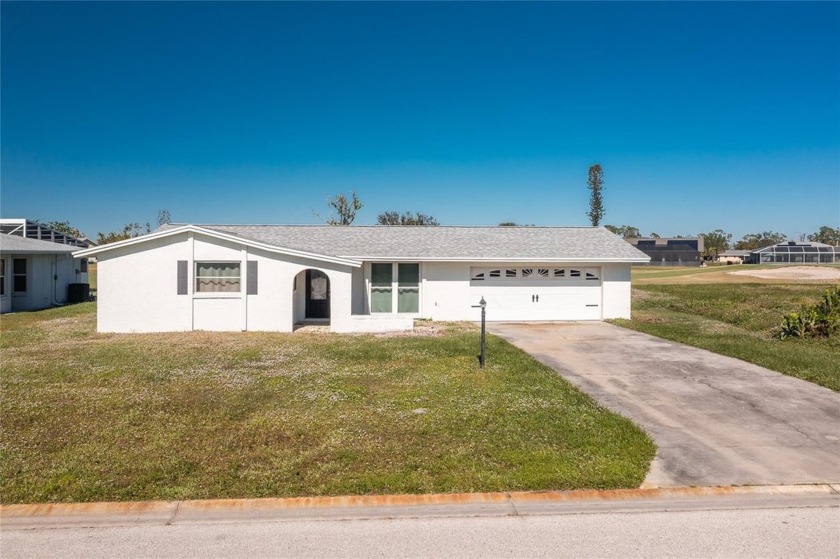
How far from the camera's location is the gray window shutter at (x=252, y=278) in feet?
51.5

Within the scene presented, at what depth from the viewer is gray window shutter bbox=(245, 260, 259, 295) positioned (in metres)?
15.7

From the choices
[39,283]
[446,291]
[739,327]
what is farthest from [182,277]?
[739,327]

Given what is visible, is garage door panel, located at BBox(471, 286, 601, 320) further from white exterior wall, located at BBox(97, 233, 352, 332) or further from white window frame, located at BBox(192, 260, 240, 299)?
white window frame, located at BBox(192, 260, 240, 299)

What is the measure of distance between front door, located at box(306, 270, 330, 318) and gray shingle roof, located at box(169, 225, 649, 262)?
101 centimetres

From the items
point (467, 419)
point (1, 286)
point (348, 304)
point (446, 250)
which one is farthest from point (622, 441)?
point (1, 286)

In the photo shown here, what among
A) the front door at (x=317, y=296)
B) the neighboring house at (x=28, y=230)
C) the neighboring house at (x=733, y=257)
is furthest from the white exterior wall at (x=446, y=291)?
the neighboring house at (x=733, y=257)

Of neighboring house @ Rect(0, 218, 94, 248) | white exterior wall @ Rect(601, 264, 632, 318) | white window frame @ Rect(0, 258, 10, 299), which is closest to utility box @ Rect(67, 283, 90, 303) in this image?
white window frame @ Rect(0, 258, 10, 299)

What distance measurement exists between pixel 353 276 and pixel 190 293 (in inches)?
202

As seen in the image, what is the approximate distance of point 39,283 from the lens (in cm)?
2259

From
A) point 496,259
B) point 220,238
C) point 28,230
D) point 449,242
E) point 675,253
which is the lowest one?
point 496,259

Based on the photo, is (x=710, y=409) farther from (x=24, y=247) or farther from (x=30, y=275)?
(x=30, y=275)

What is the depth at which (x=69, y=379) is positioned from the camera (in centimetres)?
941

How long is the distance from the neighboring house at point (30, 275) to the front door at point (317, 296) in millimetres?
9446

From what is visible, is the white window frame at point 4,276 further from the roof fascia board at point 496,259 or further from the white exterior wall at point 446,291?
the white exterior wall at point 446,291
